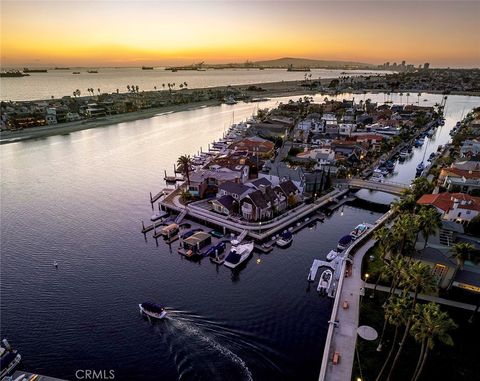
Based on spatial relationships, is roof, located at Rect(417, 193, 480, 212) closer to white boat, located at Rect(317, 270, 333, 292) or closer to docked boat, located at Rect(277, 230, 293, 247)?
docked boat, located at Rect(277, 230, 293, 247)

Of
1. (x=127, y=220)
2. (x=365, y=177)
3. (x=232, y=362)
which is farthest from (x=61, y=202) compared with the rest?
(x=365, y=177)

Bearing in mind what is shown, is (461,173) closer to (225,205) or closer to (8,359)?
(225,205)

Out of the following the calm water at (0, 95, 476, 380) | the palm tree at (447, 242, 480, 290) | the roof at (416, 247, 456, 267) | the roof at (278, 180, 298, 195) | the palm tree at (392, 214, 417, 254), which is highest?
the palm tree at (392, 214, 417, 254)

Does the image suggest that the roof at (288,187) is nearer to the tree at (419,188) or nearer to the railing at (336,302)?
the railing at (336,302)

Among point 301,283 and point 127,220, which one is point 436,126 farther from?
point 127,220

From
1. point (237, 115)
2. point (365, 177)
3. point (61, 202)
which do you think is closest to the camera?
point (61, 202)

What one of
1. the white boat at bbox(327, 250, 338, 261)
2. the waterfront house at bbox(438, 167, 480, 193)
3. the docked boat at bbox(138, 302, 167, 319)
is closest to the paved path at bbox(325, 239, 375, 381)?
A: the white boat at bbox(327, 250, 338, 261)

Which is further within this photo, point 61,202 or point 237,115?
point 237,115
